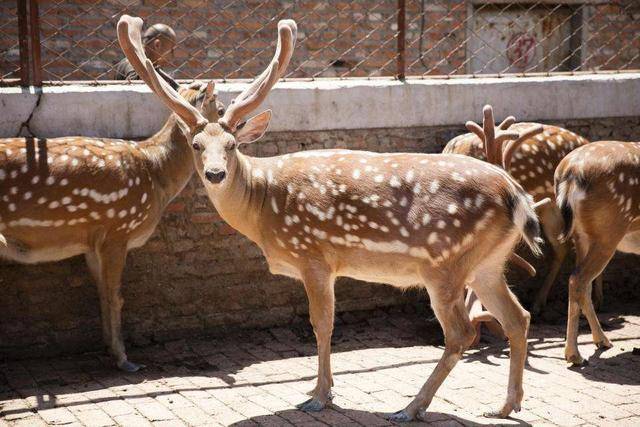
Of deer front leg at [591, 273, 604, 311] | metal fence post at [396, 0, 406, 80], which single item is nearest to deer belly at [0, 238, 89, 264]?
metal fence post at [396, 0, 406, 80]

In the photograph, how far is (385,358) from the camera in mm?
6844

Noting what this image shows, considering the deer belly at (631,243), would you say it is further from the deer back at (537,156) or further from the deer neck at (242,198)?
the deer neck at (242,198)

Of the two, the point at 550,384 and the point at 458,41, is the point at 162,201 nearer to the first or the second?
the point at 550,384

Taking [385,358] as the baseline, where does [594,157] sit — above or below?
above

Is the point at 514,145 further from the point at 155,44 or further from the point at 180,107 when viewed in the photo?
the point at 155,44

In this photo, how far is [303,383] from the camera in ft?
20.4

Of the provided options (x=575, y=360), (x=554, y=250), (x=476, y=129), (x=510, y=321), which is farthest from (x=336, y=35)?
(x=510, y=321)

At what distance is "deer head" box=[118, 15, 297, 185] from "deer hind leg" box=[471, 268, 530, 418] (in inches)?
69.0

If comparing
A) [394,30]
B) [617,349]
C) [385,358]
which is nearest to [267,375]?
[385,358]

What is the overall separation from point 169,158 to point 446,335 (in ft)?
8.37

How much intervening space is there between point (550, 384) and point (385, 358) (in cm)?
124

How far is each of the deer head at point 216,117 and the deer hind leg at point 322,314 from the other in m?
0.87

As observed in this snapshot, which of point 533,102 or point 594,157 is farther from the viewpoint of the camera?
point 533,102

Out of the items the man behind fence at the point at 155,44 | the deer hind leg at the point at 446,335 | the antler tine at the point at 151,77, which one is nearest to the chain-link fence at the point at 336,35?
the man behind fence at the point at 155,44
